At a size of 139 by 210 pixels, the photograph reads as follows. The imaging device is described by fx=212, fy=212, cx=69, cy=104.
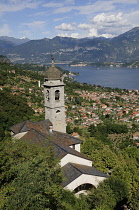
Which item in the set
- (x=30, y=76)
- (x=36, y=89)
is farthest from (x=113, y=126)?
(x=30, y=76)

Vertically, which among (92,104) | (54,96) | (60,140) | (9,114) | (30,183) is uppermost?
(54,96)

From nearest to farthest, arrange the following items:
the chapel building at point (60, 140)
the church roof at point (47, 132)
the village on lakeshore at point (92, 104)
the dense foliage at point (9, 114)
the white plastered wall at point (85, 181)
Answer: the white plastered wall at point (85, 181) < the chapel building at point (60, 140) < the church roof at point (47, 132) < the dense foliage at point (9, 114) < the village on lakeshore at point (92, 104)

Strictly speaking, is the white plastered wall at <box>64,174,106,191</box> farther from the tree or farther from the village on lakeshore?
the village on lakeshore

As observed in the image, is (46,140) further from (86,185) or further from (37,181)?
(37,181)

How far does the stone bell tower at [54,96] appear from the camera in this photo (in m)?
20.0

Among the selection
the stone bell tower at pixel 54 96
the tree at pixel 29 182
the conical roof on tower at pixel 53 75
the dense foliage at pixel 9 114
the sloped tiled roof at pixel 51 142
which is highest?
the conical roof on tower at pixel 53 75

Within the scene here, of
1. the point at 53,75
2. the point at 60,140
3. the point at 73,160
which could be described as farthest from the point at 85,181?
the point at 53,75

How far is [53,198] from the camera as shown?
9562 mm

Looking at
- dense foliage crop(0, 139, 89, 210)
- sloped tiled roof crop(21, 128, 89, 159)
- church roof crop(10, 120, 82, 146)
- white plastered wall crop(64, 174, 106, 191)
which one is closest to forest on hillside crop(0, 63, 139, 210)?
dense foliage crop(0, 139, 89, 210)

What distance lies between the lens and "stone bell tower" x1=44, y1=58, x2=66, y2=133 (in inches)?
786

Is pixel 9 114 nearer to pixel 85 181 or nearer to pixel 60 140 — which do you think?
pixel 60 140

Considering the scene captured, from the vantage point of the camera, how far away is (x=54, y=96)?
20.1 m

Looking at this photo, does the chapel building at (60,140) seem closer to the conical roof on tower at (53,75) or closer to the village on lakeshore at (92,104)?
the conical roof on tower at (53,75)

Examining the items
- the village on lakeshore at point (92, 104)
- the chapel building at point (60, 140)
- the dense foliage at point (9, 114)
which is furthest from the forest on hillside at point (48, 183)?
the village on lakeshore at point (92, 104)
